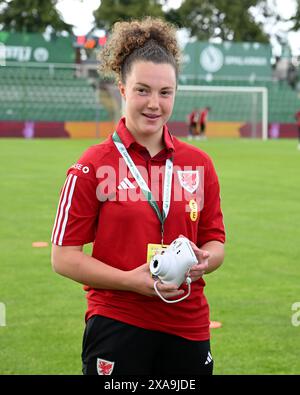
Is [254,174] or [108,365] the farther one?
[254,174]

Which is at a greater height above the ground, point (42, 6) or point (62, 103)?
point (42, 6)

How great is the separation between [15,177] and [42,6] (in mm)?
32407

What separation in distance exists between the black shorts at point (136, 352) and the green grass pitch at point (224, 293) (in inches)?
87.3

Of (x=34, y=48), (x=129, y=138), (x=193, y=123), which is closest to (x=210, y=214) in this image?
(x=129, y=138)

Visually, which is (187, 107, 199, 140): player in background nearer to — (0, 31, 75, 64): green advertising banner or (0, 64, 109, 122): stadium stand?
(0, 64, 109, 122): stadium stand

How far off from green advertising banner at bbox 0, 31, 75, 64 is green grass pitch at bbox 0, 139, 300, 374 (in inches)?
1179

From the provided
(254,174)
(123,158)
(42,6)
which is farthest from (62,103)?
(123,158)

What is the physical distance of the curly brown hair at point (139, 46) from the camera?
3244mm

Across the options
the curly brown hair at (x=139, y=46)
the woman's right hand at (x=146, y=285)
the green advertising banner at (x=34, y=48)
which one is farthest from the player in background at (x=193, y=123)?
the woman's right hand at (x=146, y=285)

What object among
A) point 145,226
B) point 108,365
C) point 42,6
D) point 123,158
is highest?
point 42,6

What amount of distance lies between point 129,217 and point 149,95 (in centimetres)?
49

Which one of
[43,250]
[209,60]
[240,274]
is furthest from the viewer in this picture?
[209,60]

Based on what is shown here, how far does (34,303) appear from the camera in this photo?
7098 mm

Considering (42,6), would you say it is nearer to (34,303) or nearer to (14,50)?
(14,50)
